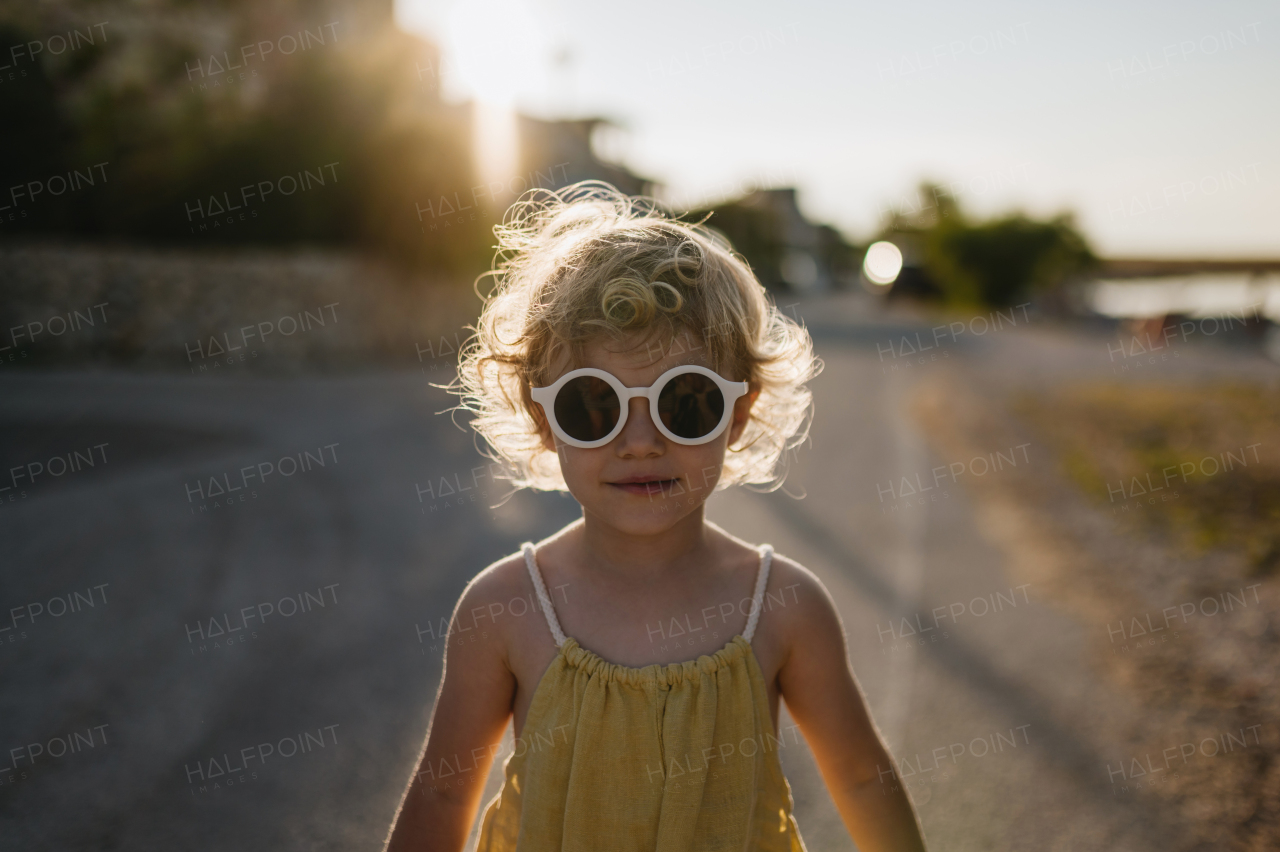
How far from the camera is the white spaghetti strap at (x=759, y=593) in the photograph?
1590mm

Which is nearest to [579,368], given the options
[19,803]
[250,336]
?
[19,803]

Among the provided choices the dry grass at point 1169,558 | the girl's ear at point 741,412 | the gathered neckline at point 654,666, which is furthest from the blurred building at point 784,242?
the dry grass at point 1169,558

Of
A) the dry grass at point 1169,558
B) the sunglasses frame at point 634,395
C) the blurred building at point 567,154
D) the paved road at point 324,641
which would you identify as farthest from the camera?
the blurred building at point 567,154

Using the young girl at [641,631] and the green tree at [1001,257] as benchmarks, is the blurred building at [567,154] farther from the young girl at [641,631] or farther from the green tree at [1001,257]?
the young girl at [641,631]

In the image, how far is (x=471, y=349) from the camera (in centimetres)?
217

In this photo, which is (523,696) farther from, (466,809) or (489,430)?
(489,430)

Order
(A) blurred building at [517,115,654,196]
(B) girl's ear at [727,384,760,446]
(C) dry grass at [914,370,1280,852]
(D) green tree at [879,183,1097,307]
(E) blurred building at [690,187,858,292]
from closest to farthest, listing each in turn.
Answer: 1. (B) girl's ear at [727,384,760,446]
2. (C) dry grass at [914,370,1280,852]
3. (A) blurred building at [517,115,654,196]
4. (E) blurred building at [690,187,858,292]
5. (D) green tree at [879,183,1097,307]

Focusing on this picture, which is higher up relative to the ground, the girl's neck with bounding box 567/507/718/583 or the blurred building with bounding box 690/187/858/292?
the girl's neck with bounding box 567/507/718/583

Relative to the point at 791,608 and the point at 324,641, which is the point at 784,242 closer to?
the point at 324,641

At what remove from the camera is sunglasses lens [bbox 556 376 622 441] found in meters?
1.51

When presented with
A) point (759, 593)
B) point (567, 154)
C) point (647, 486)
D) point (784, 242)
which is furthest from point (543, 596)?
point (784, 242)

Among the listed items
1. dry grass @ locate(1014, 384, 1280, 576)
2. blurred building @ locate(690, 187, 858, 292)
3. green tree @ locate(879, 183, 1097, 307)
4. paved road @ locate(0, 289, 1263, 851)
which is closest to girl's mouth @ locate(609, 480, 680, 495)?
blurred building @ locate(690, 187, 858, 292)

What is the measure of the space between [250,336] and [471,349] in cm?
1383

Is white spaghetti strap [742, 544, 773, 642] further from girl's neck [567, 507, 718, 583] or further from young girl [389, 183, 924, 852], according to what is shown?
girl's neck [567, 507, 718, 583]
